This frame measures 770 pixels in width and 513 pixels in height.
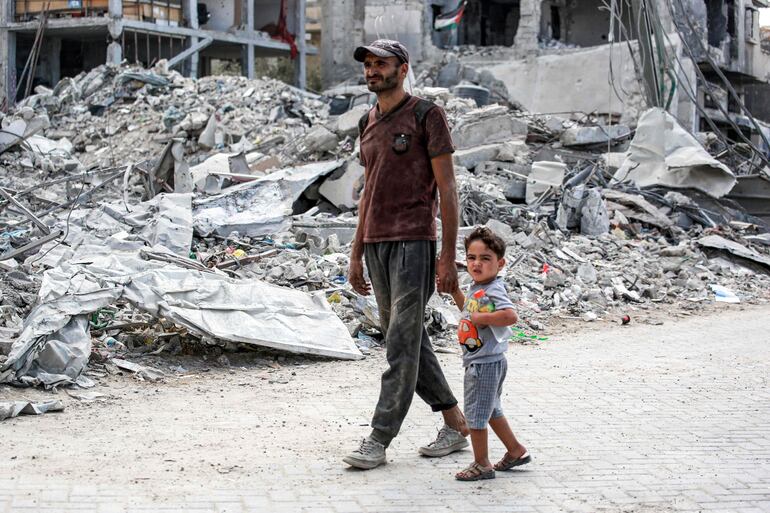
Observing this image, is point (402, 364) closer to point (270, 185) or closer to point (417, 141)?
point (417, 141)

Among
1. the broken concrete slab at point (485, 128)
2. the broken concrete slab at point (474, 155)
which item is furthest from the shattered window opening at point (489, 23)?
the broken concrete slab at point (474, 155)

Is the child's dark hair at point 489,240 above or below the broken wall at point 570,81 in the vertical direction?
below

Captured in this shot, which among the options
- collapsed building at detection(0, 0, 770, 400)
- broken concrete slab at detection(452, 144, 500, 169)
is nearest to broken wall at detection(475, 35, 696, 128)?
collapsed building at detection(0, 0, 770, 400)

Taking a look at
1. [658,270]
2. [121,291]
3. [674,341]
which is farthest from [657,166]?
[121,291]

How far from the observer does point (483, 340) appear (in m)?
4.09

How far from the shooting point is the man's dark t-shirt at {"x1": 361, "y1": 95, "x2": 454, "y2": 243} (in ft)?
14.0

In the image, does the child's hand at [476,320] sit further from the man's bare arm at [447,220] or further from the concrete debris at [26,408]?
the concrete debris at [26,408]

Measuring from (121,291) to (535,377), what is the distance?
116 inches

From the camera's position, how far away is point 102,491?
12.3 ft

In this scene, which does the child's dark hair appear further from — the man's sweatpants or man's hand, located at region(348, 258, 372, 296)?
man's hand, located at region(348, 258, 372, 296)

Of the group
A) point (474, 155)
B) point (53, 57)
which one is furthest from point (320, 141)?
point (53, 57)

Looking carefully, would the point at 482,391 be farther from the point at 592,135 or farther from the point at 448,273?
the point at 592,135

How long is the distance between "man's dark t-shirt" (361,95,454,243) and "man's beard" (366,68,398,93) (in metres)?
0.09

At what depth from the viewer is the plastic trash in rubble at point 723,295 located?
11586mm
